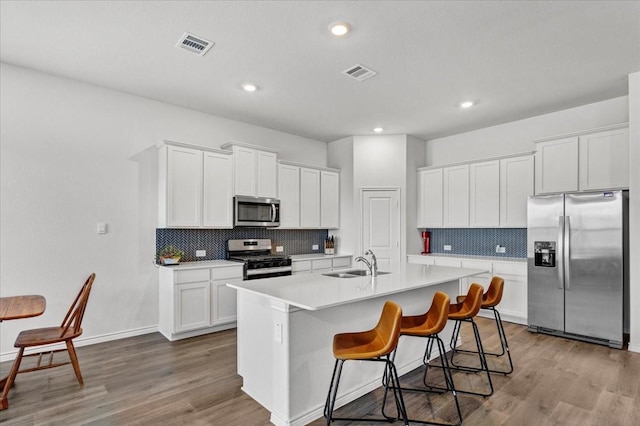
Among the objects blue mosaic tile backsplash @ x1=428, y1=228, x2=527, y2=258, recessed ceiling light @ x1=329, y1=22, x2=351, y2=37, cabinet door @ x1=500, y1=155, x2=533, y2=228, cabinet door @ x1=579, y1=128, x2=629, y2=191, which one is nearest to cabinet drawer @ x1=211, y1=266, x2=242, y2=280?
recessed ceiling light @ x1=329, y1=22, x2=351, y2=37

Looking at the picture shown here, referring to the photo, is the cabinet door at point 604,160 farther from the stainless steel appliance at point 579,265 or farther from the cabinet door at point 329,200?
the cabinet door at point 329,200

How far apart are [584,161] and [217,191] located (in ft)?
15.2

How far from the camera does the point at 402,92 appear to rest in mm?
4125

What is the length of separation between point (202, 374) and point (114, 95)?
3.35 metres

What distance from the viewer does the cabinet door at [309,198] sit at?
568 cm

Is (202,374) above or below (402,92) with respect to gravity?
below

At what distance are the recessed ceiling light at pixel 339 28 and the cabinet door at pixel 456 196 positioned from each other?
346 centimetres

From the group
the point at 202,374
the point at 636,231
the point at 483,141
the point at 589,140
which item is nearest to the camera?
the point at 202,374

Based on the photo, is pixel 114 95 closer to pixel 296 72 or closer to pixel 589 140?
pixel 296 72

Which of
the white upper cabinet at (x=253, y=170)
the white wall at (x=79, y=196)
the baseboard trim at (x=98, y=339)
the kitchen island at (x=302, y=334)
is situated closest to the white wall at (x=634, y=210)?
the kitchen island at (x=302, y=334)

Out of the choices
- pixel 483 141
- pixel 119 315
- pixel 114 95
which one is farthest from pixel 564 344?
pixel 114 95

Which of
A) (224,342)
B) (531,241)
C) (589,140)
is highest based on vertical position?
(589,140)

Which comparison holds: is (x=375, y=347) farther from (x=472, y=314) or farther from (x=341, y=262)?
(x=341, y=262)

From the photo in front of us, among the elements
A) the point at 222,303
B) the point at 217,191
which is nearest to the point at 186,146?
the point at 217,191
